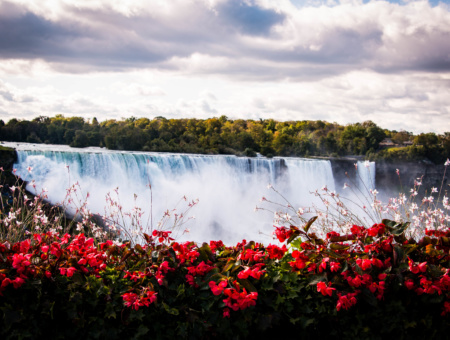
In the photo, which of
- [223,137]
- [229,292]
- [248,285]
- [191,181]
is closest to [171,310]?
[229,292]

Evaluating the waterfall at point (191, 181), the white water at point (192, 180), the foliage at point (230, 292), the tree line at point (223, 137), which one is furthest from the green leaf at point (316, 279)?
the tree line at point (223, 137)

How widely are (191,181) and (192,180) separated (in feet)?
0.24

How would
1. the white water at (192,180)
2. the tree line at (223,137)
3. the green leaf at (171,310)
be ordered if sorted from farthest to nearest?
the tree line at (223,137) → the white water at (192,180) → the green leaf at (171,310)

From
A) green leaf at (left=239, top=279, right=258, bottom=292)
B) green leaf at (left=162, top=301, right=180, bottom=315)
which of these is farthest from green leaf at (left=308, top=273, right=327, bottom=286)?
green leaf at (left=162, top=301, right=180, bottom=315)

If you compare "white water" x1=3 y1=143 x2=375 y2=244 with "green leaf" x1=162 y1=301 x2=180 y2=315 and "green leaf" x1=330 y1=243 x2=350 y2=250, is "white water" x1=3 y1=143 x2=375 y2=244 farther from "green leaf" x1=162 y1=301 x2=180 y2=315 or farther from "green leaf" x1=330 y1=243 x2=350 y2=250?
"green leaf" x1=162 y1=301 x2=180 y2=315

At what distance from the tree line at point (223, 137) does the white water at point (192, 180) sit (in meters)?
5.41

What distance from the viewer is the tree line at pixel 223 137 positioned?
23.2 m

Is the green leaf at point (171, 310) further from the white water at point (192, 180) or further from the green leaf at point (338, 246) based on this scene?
the white water at point (192, 180)

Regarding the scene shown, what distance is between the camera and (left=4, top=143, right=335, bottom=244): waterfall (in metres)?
15.1

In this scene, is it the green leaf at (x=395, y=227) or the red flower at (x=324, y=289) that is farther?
the green leaf at (x=395, y=227)

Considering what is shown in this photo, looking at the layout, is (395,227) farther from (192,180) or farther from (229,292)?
(192,180)

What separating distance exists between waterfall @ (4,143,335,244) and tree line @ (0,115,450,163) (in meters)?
5.28

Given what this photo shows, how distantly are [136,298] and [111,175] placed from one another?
13.8 m

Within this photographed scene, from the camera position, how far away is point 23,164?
49.7 feet
